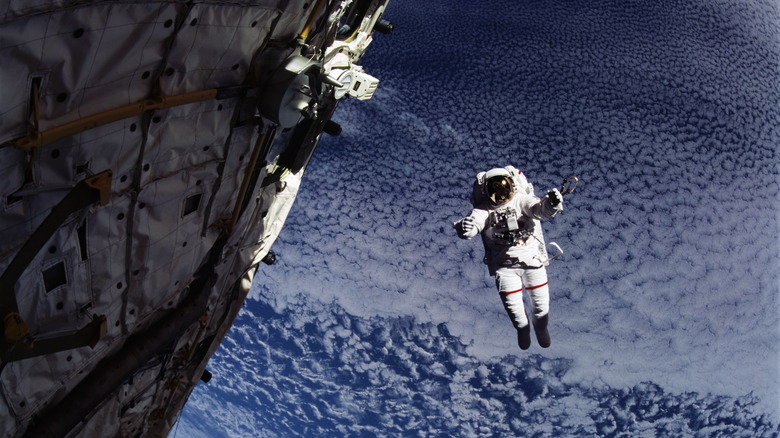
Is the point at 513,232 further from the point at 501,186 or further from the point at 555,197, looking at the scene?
the point at 555,197

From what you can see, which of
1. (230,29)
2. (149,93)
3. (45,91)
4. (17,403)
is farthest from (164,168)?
(17,403)

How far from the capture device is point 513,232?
577cm

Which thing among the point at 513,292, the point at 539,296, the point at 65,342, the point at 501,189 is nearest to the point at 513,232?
the point at 501,189

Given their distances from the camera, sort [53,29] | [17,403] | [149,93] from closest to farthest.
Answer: [53,29] → [149,93] → [17,403]

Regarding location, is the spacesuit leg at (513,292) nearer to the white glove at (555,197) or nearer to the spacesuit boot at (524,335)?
the spacesuit boot at (524,335)

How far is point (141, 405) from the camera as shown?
193 inches

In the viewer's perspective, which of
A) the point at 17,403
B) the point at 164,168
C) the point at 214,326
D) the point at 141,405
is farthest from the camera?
the point at 214,326

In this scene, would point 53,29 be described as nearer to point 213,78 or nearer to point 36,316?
point 213,78

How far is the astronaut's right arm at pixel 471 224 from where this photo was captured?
5.42 meters

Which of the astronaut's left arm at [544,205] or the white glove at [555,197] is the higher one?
the astronaut's left arm at [544,205]

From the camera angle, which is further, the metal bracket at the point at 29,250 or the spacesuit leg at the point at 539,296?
the spacesuit leg at the point at 539,296

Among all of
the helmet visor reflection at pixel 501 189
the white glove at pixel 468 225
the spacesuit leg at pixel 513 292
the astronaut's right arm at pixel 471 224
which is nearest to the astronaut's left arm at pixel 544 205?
the helmet visor reflection at pixel 501 189

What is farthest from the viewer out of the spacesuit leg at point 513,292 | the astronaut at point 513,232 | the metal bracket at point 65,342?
the spacesuit leg at point 513,292

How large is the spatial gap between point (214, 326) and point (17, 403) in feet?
8.11
